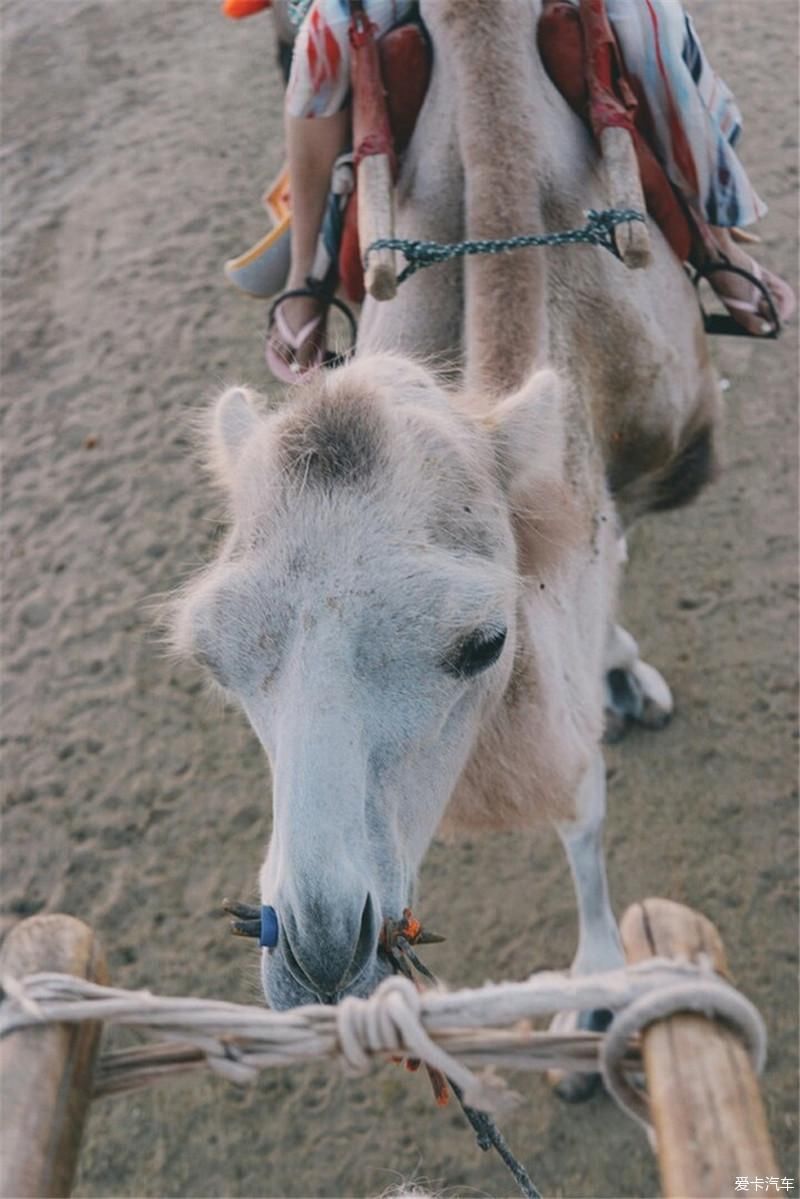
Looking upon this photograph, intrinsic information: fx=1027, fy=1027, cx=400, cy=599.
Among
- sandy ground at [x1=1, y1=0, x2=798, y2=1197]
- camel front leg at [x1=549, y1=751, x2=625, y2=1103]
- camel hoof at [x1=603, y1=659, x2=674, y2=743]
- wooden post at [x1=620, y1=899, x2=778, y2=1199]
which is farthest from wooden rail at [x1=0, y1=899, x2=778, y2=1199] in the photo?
camel hoof at [x1=603, y1=659, x2=674, y2=743]

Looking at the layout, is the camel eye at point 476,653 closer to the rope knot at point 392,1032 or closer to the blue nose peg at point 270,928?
the blue nose peg at point 270,928

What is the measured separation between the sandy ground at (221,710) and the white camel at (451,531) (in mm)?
459

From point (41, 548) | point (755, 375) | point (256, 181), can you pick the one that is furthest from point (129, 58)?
point (755, 375)

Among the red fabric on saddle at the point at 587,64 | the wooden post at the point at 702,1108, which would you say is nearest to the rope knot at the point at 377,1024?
the wooden post at the point at 702,1108

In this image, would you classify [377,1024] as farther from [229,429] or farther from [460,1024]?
[229,429]

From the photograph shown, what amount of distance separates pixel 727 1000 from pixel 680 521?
9.69 feet

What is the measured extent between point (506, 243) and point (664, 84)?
0.70m

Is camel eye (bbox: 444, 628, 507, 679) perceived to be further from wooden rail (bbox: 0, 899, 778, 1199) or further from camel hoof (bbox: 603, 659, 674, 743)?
camel hoof (bbox: 603, 659, 674, 743)

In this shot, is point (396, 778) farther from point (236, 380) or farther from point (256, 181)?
point (256, 181)

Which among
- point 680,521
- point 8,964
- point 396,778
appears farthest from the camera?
point 680,521

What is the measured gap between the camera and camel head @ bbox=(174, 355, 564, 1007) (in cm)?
122

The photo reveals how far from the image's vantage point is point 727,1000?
2.45ft

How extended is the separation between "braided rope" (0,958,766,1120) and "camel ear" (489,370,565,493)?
0.99 meters

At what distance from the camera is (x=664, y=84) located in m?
2.29
